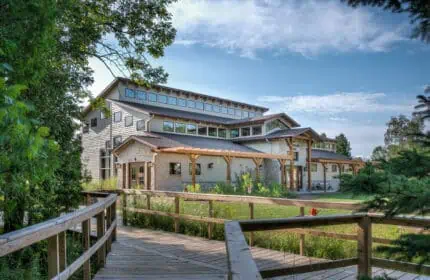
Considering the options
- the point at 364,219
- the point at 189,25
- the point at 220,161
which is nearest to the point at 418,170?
the point at 364,219

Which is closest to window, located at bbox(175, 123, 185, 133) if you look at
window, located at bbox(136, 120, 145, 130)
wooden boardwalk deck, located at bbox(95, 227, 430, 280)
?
window, located at bbox(136, 120, 145, 130)

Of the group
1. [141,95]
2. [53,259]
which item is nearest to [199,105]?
[141,95]

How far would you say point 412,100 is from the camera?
1.89 m

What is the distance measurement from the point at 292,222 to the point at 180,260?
300 centimetres

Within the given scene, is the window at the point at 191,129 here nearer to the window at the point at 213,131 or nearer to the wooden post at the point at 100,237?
the window at the point at 213,131

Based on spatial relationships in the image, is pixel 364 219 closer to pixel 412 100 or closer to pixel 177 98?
pixel 412 100

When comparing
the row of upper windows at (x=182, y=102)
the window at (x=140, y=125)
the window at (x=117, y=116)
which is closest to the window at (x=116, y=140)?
the window at (x=117, y=116)

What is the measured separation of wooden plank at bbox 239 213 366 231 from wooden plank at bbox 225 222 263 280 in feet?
1.33

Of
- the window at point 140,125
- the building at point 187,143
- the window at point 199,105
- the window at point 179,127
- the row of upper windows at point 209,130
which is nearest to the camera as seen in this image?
the building at point 187,143

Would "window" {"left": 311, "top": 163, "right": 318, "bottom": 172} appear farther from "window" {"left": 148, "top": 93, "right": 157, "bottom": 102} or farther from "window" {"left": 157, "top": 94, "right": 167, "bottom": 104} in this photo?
"window" {"left": 148, "top": 93, "right": 157, "bottom": 102}

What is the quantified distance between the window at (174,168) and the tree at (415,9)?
61.3 feet

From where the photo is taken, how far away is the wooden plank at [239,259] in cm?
138

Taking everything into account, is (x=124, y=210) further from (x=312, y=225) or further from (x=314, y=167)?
(x=314, y=167)

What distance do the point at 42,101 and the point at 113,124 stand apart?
62.2 ft
